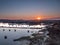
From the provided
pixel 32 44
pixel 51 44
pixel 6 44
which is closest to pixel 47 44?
pixel 51 44

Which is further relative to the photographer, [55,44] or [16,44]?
[16,44]

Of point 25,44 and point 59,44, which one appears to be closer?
point 59,44

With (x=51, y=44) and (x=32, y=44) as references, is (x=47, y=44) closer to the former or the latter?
(x=51, y=44)

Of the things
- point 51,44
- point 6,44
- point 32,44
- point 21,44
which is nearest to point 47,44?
point 51,44

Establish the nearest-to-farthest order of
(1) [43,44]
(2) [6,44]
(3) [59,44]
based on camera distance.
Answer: (3) [59,44] → (1) [43,44] → (2) [6,44]

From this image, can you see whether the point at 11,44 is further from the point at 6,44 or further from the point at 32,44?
the point at 32,44

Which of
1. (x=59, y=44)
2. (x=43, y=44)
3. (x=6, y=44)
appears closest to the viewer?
(x=59, y=44)

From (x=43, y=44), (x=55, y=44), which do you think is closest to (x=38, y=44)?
(x=43, y=44)
